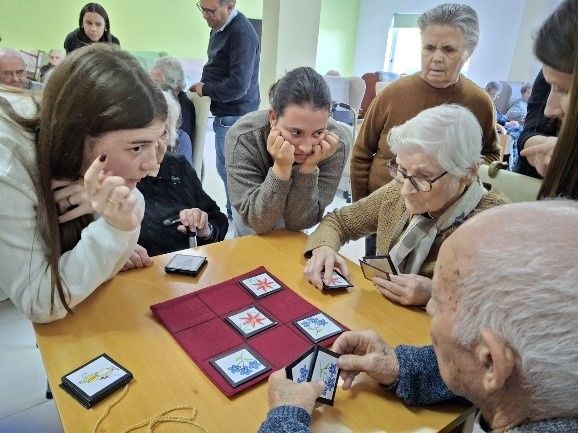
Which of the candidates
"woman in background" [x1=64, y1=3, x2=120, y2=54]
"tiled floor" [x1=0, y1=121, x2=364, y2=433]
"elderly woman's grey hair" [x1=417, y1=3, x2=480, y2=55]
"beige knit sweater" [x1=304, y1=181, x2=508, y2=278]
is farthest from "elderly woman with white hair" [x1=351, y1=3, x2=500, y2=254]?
"woman in background" [x1=64, y1=3, x2=120, y2=54]

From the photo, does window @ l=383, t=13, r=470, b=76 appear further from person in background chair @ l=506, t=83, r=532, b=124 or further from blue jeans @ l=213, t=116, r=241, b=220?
blue jeans @ l=213, t=116, r=241, b=220

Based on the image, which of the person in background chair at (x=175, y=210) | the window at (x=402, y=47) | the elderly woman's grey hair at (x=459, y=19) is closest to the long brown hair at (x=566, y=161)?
the elderly woman's grey hair at (x=459, y=19)

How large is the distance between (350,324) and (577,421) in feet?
1.98

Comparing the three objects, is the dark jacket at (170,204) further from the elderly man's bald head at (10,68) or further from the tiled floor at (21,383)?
the elderly man's bald head at (10,68)

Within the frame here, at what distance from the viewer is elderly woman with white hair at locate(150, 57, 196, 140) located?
2.76m

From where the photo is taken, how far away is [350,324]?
3.82ft

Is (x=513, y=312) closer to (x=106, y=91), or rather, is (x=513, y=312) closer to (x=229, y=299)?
(x=229, y=299)

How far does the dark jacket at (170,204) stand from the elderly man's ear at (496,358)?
1354 mm

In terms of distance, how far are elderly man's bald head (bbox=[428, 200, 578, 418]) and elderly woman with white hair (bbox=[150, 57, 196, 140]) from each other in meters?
2.33

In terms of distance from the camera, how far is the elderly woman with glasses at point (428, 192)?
1354mm

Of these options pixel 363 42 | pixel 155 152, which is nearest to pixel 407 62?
pixel 363 42

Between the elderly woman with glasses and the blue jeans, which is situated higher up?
the elderly woman with glasses

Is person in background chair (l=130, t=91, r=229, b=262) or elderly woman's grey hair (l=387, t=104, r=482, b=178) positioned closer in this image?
elderly woman's grey hair (l=387, t=104, r=482, b=178)

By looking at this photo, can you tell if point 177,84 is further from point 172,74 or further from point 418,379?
point 418,379
